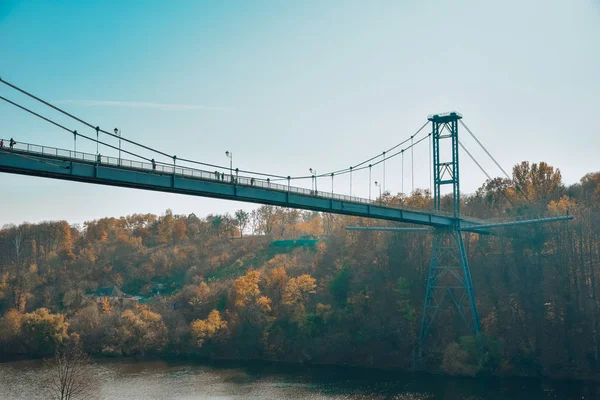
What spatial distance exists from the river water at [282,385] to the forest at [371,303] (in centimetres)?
390

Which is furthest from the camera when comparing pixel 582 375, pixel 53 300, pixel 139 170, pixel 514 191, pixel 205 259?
pixel 205 259

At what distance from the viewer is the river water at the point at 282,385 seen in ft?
137

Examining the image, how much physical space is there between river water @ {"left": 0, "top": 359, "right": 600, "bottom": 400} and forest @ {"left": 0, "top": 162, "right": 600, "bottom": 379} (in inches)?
154

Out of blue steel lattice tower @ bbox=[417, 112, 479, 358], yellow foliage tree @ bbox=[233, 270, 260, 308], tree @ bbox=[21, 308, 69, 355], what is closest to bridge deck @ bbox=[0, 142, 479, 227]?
blue steel lattice tower @ bbox=[417, 112, 479, 358]

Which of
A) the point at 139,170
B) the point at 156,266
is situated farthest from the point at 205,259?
the point at 139,170

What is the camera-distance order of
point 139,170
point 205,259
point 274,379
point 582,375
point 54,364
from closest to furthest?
point 139,170, point 582,375, point 274,379, point 54,364, point 205,259

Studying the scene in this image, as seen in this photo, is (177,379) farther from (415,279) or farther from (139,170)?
(415,279)

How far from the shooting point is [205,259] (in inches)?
3684

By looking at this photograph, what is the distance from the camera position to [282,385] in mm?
45938

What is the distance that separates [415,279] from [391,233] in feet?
19.9

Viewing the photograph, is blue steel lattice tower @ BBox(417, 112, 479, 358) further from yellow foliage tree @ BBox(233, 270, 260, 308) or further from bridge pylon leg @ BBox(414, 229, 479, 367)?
yellow foliage tree @ BBox(233, 270, 260, 308)

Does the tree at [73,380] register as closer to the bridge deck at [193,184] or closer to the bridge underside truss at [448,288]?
the bridge deck at [193,184]

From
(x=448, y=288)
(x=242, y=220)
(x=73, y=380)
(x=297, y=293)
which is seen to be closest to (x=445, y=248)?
(x=448, y=288)

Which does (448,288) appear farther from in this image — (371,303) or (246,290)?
(246,290)
